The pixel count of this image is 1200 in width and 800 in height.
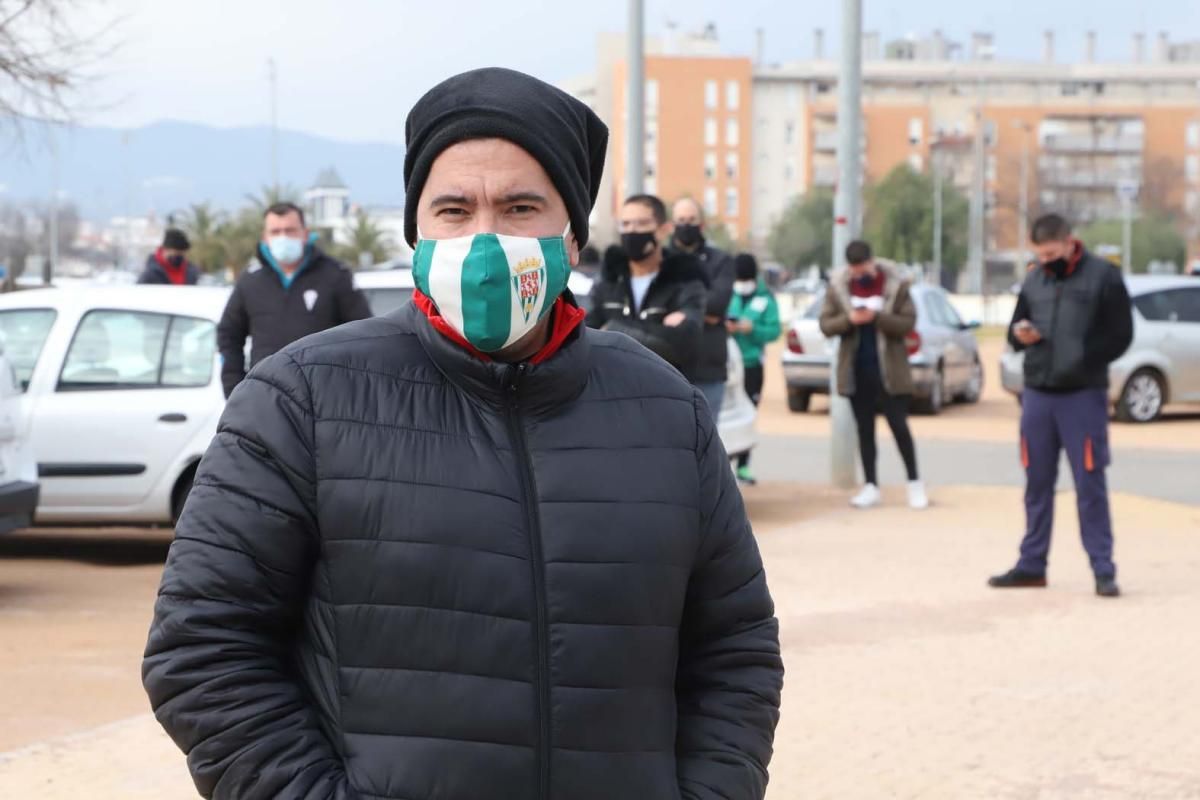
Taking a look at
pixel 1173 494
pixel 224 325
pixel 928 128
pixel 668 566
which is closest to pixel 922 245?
pixel 928 128

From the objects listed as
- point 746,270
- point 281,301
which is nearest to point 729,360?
point 746,270

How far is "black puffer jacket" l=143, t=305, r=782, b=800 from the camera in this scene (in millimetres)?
2369

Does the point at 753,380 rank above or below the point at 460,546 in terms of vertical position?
below

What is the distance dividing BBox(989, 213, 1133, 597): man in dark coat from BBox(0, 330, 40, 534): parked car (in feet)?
16.6

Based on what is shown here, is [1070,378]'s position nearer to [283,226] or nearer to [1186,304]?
[283,226]

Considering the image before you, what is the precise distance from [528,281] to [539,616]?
17.0 inches

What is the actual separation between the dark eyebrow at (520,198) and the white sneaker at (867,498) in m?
11.8

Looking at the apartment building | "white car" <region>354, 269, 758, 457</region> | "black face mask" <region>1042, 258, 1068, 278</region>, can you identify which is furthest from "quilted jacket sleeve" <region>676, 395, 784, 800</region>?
the apartment building

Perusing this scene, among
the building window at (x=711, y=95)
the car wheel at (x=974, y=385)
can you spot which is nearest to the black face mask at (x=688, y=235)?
the car wheel at (x=974, y=385)

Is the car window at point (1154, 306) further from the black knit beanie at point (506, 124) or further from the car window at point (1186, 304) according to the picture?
the black knit beanie at point (506, 124)

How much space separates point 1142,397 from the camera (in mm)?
22500

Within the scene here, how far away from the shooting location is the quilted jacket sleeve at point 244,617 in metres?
2.35

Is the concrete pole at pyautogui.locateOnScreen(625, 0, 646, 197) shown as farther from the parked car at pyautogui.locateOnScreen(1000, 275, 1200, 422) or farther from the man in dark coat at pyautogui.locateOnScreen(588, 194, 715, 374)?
the man in dark coat at pyautogui.locateOnScreen(588, 194, 715, 374)

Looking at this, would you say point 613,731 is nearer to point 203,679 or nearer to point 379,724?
point 379,724
